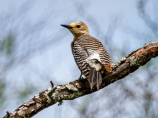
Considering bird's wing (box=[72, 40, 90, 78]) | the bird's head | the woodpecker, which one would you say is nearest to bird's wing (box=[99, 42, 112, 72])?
the woodpecker

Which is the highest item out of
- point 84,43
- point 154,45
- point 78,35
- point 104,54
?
point 78,35

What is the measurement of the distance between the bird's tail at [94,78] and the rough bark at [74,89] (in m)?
0.13

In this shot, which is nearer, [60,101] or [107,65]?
[60,101]

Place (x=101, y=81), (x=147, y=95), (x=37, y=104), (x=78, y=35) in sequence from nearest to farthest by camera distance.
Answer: (x=37, y=104) < (x=101, y=81) < (x=147, y=95) < (x=78, y=35)

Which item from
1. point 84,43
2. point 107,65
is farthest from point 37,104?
point 84,43

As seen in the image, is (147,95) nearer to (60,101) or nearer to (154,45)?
(154,45)

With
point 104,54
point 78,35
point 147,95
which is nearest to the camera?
point 104,54

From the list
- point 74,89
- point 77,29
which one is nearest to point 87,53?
point 74,89

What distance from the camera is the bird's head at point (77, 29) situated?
630 cm

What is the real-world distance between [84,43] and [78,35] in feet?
3.52

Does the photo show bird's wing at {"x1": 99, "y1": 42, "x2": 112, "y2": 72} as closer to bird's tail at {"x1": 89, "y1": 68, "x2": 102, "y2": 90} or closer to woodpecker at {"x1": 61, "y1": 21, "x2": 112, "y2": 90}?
woodpecker at {"x1": 61, "y1": 21, "x2": 112, "y2": 90}

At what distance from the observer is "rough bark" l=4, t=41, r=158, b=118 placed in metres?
3.55

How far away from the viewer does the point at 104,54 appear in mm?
4766

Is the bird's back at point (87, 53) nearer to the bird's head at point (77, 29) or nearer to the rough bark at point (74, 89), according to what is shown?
the rough bark at point (74, 89)
